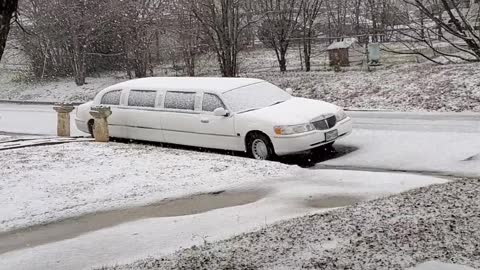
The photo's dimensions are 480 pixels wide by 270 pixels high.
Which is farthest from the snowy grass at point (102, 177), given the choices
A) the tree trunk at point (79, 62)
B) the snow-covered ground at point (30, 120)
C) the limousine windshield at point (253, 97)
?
the tree trunk at point (79, 62)

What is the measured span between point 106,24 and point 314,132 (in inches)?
767

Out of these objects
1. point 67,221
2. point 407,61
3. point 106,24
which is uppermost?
point 106,24

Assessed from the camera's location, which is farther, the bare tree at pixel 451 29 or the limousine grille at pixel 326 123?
the limousine grille at pixel 326 123

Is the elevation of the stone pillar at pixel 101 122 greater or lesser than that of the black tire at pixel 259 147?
greater

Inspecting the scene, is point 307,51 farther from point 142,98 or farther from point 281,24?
point 142,98

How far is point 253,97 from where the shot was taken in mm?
11742

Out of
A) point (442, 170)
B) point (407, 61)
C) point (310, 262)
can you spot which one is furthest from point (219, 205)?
point (407, 61)

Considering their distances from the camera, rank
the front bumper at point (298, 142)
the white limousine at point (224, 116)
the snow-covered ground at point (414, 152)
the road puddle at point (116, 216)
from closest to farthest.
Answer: the road puddle at point (116, 216) → the snow-covered ground at point (414, 152) → the front bumper at point (298, 142) → the white limousine at point (224, 116)

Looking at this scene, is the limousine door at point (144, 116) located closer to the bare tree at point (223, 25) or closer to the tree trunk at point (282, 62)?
the bare tree at point (223, 25)

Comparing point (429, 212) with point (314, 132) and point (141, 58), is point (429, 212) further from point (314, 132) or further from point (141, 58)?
point (141, 58)

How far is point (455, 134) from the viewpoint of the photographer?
11.9 m

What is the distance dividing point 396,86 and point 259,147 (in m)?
8.86

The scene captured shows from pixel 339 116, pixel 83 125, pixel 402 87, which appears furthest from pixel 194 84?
pixel 402 87

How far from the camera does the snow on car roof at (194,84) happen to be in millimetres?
11922
